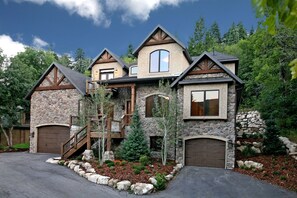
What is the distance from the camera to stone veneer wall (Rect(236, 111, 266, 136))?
74.0 feet

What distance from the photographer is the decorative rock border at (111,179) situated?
9914 millimetres

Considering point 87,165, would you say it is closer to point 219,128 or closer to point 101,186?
point 101,186

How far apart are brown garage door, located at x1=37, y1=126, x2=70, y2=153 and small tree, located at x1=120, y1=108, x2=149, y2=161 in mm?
6399

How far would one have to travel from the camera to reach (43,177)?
11.6 m

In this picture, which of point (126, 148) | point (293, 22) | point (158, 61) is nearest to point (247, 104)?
point (158, 61)

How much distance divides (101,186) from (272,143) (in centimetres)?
1190

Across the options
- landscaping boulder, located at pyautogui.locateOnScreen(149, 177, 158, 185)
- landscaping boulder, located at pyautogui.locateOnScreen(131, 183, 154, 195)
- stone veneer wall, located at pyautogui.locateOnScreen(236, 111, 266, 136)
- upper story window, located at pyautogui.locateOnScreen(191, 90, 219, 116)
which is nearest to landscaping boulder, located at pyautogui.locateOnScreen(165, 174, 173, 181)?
landscaping boulder, located at pyautogui.locateOnScreen(149, 177, 158, 185)

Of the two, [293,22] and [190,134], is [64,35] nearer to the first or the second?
[190,134]

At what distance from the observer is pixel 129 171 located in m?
12.0

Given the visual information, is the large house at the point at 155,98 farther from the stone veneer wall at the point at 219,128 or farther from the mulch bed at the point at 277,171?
the mulch bed at the point at 277,171

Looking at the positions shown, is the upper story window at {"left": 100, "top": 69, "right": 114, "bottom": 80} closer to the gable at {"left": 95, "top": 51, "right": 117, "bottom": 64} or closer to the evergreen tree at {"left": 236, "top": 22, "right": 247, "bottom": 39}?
the gable at {"left": 95, "top": 51, "right": 117, "bottom": 64}

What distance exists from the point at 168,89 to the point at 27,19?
1302 cm

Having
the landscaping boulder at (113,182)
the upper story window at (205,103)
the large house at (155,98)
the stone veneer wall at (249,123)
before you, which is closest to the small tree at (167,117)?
the large house at (155,98)

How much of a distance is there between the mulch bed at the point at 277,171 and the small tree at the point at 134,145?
5.71 meters
